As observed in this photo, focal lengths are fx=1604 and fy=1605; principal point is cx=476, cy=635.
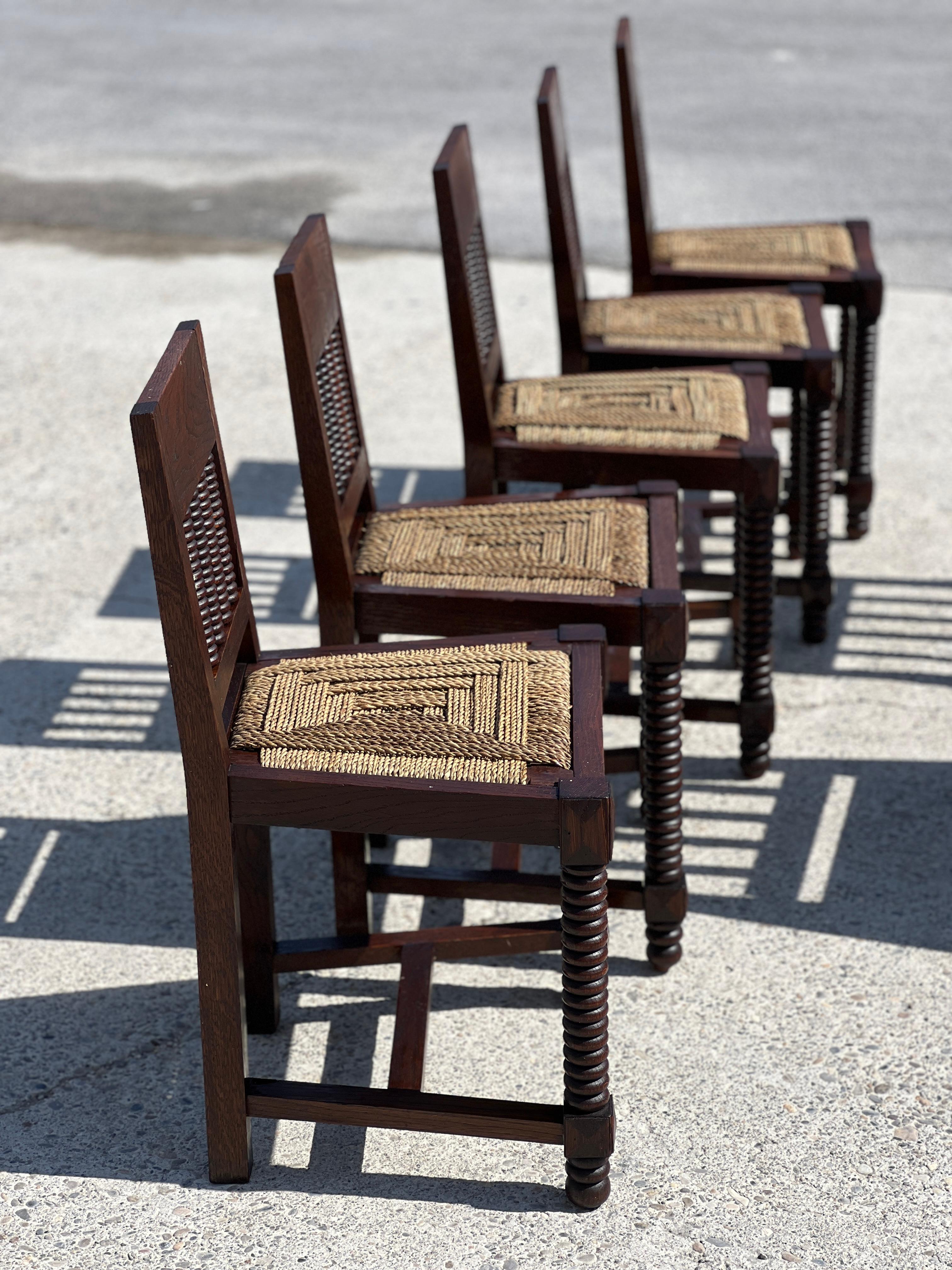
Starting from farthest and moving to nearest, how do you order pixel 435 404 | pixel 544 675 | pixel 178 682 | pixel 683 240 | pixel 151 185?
pixel 151 185 < pixel 435 404 < pixel 683 240 < pixel 544 675 < pixel 178 682

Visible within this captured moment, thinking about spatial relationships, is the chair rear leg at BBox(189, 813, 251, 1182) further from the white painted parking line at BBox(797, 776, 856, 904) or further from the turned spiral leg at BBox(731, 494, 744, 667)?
the turned spiral leg at BBox(731, 494, 744, 667)

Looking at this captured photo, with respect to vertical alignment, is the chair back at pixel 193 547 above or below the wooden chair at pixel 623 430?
above

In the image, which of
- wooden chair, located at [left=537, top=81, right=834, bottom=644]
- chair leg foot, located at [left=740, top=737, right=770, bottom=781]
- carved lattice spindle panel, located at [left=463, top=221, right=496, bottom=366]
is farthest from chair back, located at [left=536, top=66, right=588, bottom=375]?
chair leg foot, located at [left=740, top=737, right=770, bottom=781]

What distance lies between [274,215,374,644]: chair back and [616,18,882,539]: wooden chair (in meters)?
1.30

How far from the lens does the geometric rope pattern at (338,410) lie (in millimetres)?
2492

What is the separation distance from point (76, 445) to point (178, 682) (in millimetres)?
2818

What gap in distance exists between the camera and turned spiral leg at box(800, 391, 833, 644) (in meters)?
3.33

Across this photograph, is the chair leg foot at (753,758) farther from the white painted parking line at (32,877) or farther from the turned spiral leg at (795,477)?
the white painted parking line at (32,877)

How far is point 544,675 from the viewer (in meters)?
2.15

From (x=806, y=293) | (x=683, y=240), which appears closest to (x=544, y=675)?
(x=806, y=293)

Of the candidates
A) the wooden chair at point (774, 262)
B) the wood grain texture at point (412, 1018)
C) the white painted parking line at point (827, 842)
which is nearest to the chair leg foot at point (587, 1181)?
the wood grain texture at point (412, 1018)

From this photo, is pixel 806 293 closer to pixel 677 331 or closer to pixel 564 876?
pixel 677 331

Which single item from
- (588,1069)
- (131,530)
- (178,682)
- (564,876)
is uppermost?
(178,682)

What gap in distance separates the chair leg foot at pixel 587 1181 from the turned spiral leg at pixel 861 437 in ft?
7.39
